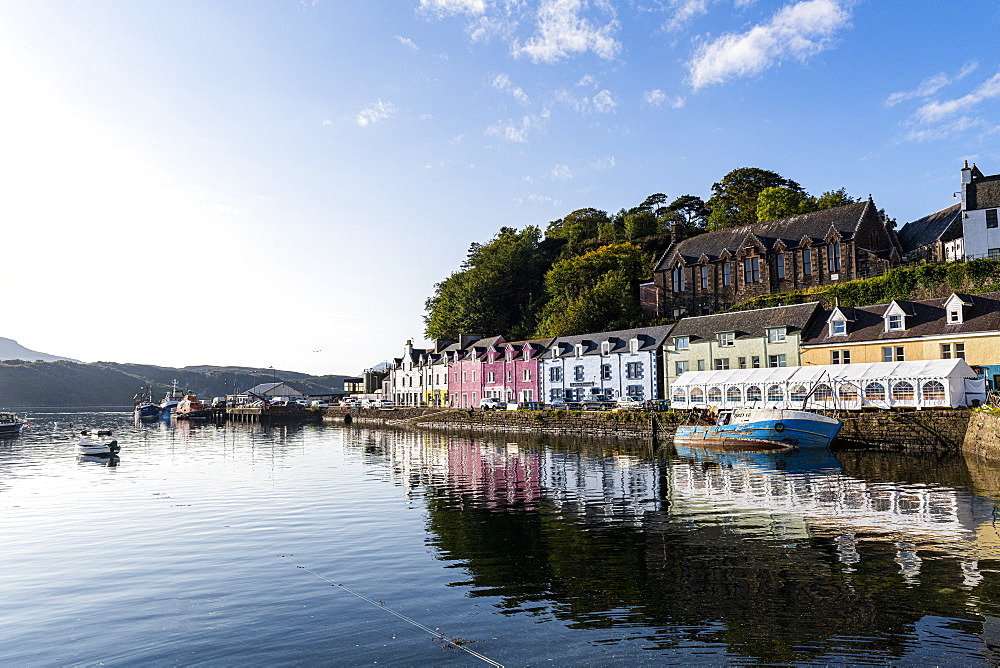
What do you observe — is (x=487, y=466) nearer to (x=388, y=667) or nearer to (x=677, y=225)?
(x=388, y=667)

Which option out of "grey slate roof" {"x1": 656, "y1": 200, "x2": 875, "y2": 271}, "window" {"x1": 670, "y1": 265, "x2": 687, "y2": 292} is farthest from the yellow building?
"window" {"x1": 670, "y1": 265, "x2": 687, "y2": 292}

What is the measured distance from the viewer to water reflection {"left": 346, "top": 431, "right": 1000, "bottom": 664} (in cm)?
1237

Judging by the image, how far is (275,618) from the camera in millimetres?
13906

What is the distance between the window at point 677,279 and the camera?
83.9m

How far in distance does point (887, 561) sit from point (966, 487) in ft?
48.6

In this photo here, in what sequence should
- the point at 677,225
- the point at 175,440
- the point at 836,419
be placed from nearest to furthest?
the point at 836,419 → the point at 175,440 → the point at 677,225

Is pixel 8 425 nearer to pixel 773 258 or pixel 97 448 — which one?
pixel 97 448

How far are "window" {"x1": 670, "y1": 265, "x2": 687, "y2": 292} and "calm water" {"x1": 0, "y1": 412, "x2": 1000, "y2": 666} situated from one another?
50419mm

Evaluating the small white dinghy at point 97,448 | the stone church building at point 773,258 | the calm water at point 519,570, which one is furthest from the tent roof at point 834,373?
the small white dinghy at point 97,448

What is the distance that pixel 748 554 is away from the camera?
703 inches

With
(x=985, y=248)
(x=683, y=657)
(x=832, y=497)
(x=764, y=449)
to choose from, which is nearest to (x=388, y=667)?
(x=683, y=657)

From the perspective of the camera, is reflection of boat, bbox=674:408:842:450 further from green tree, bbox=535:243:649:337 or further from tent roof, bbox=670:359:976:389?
green tree, bbox=535:243:649:337

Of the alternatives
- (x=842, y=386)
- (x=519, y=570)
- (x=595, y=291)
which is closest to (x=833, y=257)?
(x=842, y=386)

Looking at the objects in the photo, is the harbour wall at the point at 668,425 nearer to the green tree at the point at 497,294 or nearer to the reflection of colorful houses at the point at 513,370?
the reflection of colorful houses at the point at 513,370
